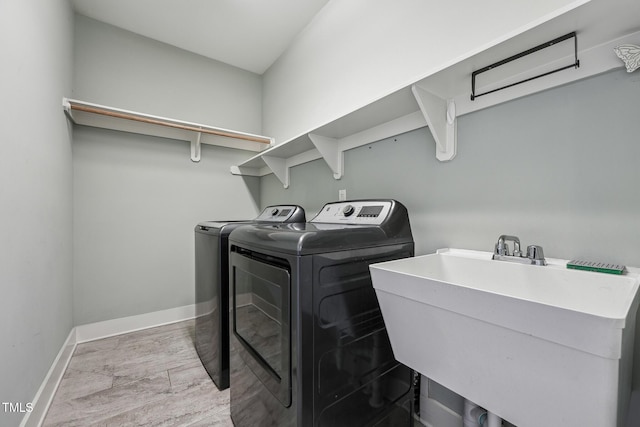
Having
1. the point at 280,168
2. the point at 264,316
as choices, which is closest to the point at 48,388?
the point at 264,316

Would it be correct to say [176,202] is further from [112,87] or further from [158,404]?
[158,404]

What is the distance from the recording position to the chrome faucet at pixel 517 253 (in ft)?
2.93

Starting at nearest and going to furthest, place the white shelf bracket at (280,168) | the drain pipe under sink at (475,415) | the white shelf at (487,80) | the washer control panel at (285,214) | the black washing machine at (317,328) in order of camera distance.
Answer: the white shelf at (487,80), the black washing machine at (317,328), the drain pipe under sink at (475,415), the washer control panel at (285,214), the white shelf bracket at (280,168)

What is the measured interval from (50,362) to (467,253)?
2.38 metres

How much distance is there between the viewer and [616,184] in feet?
2.80

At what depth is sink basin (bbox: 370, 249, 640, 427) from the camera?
47 centimetres

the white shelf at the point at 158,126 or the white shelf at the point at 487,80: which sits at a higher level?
the white shelf at the point at 158,126

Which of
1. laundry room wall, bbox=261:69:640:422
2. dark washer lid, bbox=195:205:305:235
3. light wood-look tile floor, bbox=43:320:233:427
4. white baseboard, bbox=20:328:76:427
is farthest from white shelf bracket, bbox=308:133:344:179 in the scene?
white baseboard, bbox=20:328:76:427

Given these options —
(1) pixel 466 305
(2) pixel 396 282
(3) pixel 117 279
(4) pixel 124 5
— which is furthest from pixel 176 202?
(1) pixel 466 305

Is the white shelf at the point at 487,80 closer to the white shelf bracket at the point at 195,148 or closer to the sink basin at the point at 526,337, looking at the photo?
the sink basin at the point at 526,337

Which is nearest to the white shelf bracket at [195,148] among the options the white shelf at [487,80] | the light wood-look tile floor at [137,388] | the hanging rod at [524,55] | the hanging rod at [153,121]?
the hanging rod at [153,121]

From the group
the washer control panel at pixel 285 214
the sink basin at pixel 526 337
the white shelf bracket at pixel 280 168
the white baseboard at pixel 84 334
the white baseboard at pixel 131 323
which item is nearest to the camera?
the sink basin at pixel 526 337

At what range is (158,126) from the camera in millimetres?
2426

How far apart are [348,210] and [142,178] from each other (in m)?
2.14
